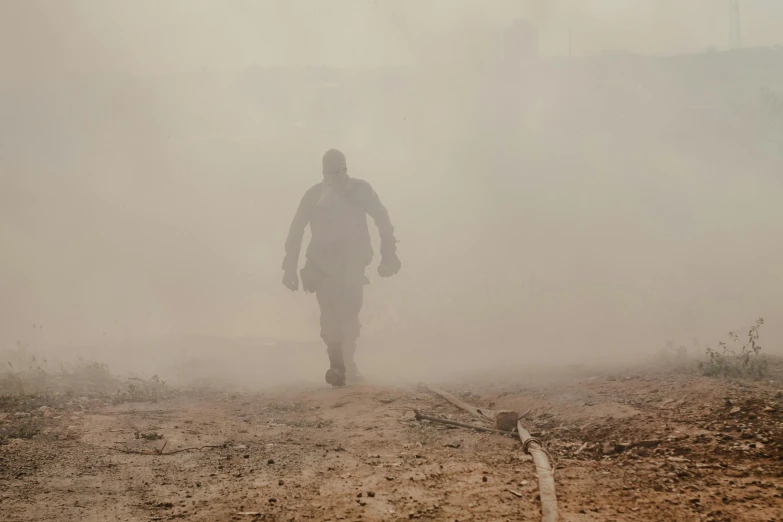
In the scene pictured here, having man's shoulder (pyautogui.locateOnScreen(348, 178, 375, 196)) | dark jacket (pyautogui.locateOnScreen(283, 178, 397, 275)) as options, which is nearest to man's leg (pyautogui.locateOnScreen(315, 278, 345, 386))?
dark jacket (pyautogui.locateOnScreen(283, 178, 397, 275))

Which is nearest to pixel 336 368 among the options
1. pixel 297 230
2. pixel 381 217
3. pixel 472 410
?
pixel 297 230

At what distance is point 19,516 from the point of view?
2697 mm

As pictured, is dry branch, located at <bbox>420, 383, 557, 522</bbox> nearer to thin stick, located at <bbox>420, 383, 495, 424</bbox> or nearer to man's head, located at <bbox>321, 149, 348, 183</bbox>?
thin stick, located at <bbox>420, 383, 495, 424</bbox>

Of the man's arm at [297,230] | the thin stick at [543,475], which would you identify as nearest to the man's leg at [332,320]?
the man's arm at [297,230]

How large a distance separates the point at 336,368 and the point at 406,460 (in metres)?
3.42

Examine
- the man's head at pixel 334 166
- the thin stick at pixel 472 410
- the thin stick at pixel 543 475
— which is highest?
the man's head at pixel 334 166

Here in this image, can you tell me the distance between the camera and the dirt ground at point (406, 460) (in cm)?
271

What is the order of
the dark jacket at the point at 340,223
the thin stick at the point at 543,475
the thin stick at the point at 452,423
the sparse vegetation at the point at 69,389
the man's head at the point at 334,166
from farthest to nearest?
the dark jacket at the point at 340,223
the man's head at the point at 334,166
the sparse vegetation at the point at 69,389
the thin stick at the point at 452,423
the thin stick at the point at 543,475

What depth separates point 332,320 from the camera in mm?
7188

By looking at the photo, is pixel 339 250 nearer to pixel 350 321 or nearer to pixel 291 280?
pixel 291 280

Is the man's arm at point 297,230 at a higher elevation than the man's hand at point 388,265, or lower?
higher

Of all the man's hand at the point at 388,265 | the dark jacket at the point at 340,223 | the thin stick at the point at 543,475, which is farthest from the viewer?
the man's hand at the point at 388,265

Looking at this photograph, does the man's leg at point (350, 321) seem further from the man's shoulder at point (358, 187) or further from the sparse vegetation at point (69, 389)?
the sparse vegetation at point (69, 389)

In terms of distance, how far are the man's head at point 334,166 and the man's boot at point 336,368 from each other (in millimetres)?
1896
